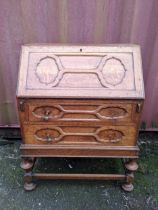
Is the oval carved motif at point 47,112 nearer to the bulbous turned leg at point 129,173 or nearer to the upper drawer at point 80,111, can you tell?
the upper drawer at point 80,111

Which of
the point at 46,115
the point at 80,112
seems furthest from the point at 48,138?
the point at 80,112

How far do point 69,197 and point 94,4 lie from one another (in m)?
1.72

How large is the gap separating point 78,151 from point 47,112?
434 millimetres

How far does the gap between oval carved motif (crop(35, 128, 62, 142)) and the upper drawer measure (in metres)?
0.11

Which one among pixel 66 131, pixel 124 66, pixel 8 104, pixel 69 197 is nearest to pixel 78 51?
pixel 124 66

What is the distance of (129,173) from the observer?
2.29 metres

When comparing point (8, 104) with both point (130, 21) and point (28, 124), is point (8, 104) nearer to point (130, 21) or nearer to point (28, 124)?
point (28, 124)

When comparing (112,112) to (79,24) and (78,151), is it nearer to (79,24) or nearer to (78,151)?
(78,151)

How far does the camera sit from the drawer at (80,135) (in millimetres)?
2031

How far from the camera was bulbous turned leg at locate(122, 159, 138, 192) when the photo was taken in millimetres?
2227

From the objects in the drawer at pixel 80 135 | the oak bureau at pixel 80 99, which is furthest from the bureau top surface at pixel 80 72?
the drawer at pixel 80 135

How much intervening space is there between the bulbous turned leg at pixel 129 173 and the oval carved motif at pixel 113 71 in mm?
737

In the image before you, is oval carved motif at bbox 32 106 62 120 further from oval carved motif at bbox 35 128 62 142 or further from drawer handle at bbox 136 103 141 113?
drawer handle at bbox 136 103 141 113

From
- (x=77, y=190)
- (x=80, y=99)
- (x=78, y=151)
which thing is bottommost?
(x=77, y=190)
